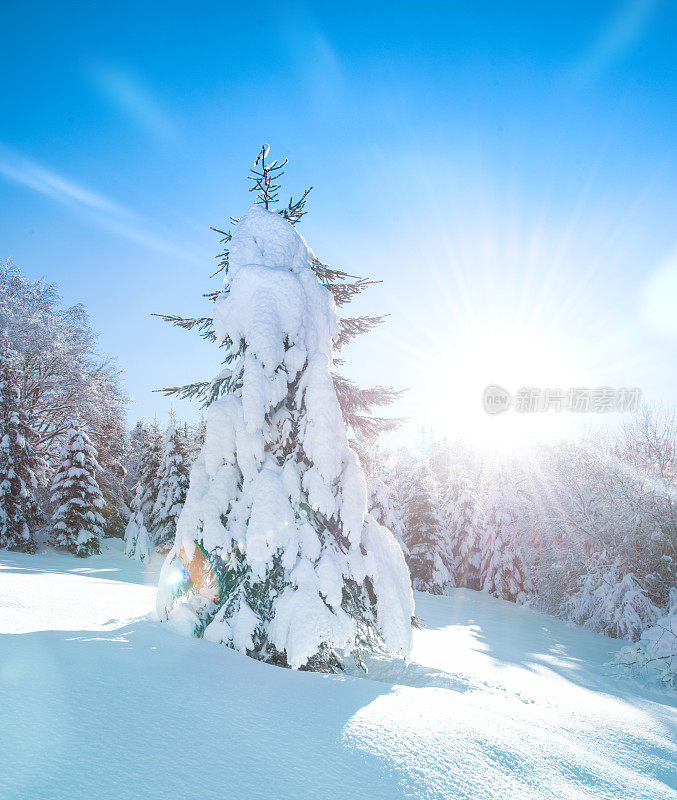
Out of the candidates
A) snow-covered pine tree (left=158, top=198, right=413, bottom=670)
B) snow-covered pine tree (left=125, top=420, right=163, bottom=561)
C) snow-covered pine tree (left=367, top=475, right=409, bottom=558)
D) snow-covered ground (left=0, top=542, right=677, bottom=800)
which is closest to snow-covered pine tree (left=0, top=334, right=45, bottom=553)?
snow-covered pine tree (left=125, top=420, right=163, bottom=561)

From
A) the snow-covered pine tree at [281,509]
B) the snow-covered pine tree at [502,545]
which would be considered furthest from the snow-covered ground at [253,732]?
the snow-covered pine tree at [502,545]

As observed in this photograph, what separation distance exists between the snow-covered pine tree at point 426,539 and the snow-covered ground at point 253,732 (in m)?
22.0

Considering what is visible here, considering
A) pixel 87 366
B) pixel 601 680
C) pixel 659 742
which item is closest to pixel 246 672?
pixel 659 742

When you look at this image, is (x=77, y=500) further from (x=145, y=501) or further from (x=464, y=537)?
(x=464, y=537)

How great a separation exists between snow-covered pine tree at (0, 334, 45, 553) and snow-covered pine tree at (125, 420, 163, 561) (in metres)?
5.04

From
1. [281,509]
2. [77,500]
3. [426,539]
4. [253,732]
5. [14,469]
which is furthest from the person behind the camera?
[426,539]

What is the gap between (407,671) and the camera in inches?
224

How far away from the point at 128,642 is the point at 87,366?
Answer: 74.5 ft

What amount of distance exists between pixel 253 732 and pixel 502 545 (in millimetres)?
28924

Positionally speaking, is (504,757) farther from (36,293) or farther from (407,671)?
(36,293)

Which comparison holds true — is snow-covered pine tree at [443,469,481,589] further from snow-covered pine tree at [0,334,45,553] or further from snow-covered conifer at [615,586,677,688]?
snow-covered pine tree at [0,334,45,553]

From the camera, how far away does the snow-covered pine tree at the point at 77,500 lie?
20.5 meters

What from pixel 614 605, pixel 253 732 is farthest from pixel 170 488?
pixel 253 732

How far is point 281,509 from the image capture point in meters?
5.29
